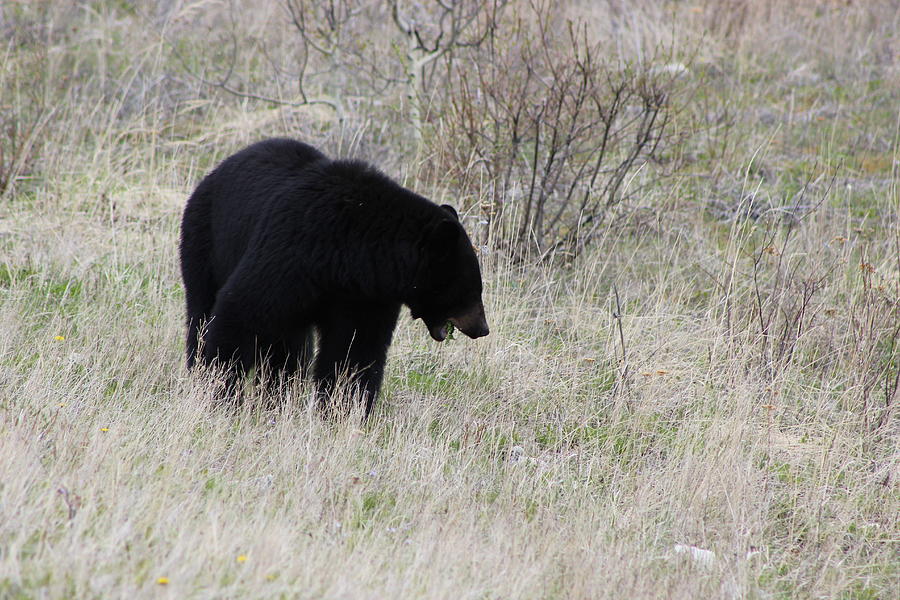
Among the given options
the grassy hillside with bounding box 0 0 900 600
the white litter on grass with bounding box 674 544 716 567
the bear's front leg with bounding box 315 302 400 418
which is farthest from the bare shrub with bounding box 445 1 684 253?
the white litter on grass with bounding box 674 544 716 567

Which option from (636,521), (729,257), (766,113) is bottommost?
(636,521)

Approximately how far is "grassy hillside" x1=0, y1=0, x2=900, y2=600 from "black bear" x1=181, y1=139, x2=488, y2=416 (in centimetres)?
29

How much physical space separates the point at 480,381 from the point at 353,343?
1.16m

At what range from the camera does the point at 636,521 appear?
418 cm

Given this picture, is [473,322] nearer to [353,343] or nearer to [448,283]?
[448,283]

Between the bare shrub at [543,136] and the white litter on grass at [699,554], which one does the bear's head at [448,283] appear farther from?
the bare shrub at [543,136]

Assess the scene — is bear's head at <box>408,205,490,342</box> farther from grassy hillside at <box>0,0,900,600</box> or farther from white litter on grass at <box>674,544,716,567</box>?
white litter on grass at <box>674,544,716,567</box>

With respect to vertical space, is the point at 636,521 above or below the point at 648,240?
below

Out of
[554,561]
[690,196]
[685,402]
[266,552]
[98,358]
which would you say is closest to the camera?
[266,552]

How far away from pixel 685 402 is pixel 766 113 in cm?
574

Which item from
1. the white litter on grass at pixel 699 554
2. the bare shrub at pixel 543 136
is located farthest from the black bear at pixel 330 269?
the bare shrub at pixel 543 136

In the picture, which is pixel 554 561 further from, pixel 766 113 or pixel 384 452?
pixel 766 113

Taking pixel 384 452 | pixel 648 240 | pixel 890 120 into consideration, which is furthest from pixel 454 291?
pixel 890 120

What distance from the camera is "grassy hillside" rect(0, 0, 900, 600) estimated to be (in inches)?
133
